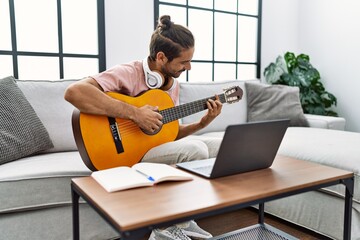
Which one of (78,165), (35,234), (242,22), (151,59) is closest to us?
(35,234)

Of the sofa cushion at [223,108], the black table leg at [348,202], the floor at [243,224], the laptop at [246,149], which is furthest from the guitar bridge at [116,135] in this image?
the sofa cushion at [223,108]

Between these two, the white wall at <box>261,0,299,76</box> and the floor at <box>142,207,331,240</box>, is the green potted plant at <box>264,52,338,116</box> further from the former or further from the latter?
the floor at <box>142,207,331,240</box>

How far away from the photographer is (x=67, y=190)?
1486 millimetres

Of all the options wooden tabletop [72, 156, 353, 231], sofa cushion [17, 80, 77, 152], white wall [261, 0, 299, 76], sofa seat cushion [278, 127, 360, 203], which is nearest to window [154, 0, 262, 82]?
white wall [261, 0, 299, 76]

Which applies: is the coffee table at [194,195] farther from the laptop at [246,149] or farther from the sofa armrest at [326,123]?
the sofa armrest at [326,123]

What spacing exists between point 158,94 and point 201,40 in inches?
67.5

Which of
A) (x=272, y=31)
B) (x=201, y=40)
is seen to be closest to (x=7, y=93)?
(x=201, y=40)

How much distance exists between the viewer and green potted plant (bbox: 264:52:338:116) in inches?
128

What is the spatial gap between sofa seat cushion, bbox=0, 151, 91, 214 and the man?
30cm

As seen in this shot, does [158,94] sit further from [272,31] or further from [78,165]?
[272,31]

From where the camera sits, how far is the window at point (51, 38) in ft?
7.66

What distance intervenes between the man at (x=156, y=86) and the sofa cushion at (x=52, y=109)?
1.66 feet

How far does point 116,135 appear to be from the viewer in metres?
1.46

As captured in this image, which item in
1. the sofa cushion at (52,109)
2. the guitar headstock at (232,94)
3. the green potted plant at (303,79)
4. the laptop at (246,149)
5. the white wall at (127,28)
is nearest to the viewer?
the laptop at (246,149)
